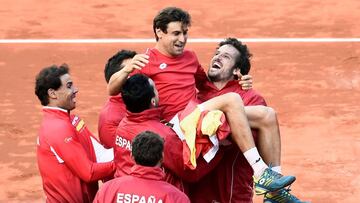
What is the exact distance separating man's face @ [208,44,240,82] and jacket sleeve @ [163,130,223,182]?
987 millimetres

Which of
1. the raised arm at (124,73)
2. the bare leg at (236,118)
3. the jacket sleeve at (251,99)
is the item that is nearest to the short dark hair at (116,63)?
the raised arm at (124,73)

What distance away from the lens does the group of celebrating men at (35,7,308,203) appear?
831 centimetres

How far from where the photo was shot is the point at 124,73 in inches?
349

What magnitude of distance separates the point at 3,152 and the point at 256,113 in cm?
647

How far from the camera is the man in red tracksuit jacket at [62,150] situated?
348 inches

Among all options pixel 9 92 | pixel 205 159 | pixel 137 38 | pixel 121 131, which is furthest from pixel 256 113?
pixel 137 38


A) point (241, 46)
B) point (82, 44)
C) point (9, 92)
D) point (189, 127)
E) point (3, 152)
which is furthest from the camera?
point (82, 44)

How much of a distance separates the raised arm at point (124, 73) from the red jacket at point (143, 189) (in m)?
0.94

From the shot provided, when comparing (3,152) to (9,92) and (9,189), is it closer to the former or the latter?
(9,189)

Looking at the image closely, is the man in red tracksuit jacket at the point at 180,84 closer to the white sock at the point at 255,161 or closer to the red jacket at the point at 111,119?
the white sock at the point at 255,161

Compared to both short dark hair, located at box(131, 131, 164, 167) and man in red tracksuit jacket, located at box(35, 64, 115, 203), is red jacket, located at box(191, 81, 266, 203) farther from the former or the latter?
short dark hair, located at box(131, 131, 164, 167)

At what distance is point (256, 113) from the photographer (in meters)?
8.91

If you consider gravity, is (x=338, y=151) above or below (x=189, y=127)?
below

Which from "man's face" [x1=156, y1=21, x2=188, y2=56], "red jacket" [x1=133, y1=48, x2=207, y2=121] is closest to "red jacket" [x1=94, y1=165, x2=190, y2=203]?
"red jacket" [x1=133, y1=48, x2=207, y2=121]
